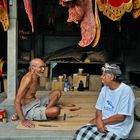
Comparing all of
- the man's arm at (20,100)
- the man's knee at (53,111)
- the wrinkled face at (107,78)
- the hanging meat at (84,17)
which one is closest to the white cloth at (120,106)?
the wrinkled face at (107,78)

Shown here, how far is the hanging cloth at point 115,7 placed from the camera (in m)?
5.34

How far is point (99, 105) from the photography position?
4637mm

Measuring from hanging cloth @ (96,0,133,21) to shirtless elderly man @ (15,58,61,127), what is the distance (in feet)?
4.23

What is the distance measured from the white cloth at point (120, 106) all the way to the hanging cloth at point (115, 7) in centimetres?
141

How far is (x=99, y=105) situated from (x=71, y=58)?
13.0 feet

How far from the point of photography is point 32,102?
5668 mm

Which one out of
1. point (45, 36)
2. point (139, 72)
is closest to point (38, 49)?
point (45, 36)

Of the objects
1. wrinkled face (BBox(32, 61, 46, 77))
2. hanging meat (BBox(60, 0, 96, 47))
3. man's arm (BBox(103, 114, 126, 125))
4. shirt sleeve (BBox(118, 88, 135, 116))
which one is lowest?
man's arm (BBox(103, 114, 126, 125))

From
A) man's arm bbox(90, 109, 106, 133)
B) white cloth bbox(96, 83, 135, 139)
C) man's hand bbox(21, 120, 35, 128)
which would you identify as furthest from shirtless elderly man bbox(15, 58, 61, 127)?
white cloth bbox(96, 83, 135, 139)

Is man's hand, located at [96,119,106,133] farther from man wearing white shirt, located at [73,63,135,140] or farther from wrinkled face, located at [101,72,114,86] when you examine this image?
Result: wrinkled face, located at [101,72,114,86]

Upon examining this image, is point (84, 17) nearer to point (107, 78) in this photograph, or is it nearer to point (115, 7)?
point (115, 7)

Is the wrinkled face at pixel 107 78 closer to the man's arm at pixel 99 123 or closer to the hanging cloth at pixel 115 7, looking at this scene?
the man's arm at pixel 99 123

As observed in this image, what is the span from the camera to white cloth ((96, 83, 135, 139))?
433 centimetres

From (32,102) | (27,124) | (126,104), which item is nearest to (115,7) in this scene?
(126,104)
